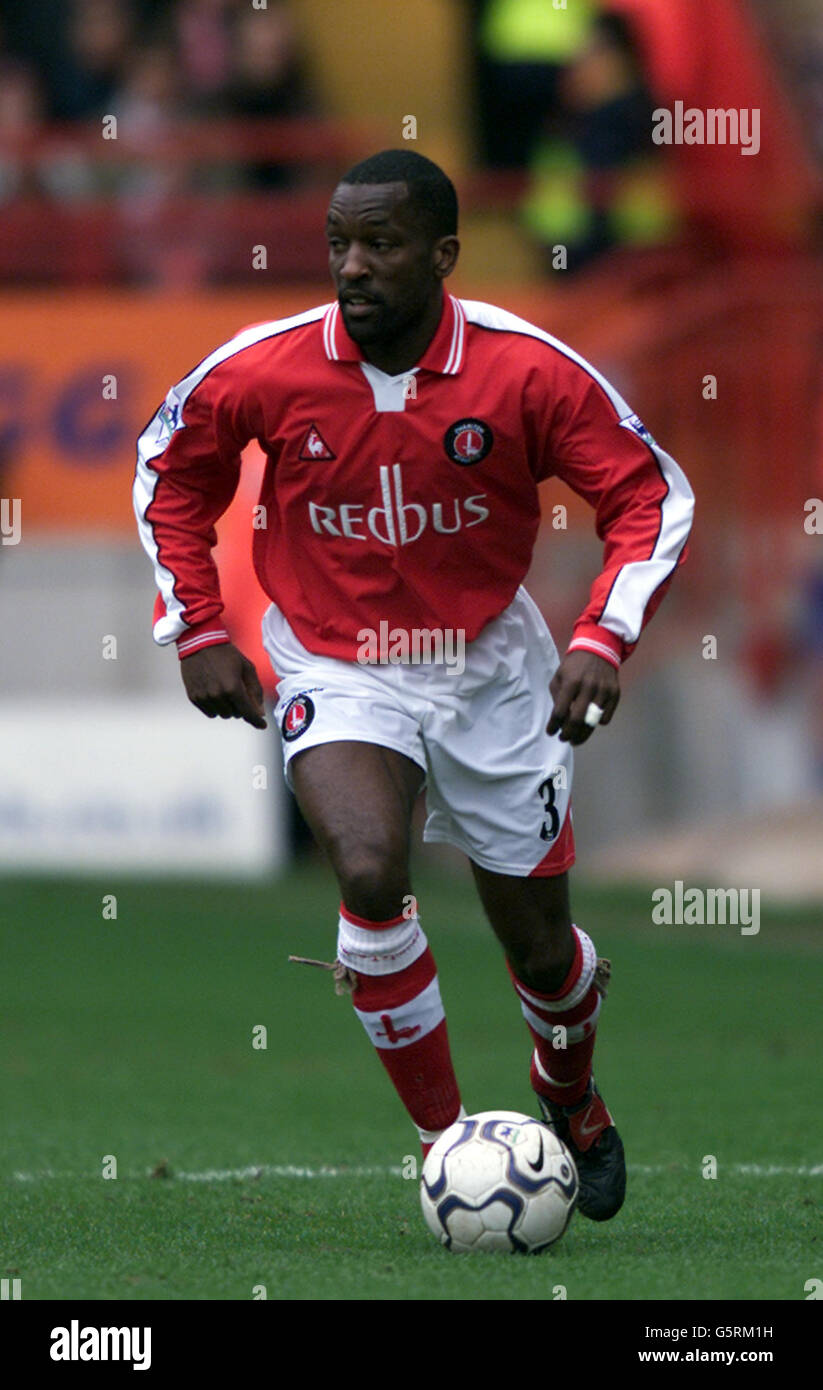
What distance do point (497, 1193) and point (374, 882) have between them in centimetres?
67

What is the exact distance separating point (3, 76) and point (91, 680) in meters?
4.06

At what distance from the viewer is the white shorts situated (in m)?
5.36

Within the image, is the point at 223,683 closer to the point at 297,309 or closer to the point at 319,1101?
the point at 319,1101

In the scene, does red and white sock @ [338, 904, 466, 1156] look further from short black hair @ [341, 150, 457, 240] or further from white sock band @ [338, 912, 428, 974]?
short black hair @ [341, 150, 457, 240]

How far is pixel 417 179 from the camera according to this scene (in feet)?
17.2

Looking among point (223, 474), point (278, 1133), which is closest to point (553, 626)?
point (278, 1133)

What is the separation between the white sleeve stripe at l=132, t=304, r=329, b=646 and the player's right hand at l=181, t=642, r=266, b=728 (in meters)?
0.09

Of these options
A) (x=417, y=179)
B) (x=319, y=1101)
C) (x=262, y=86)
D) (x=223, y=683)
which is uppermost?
(x=417, y=179)

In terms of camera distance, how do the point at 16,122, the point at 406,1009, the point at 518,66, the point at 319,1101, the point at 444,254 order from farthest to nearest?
the point at 518,66
the point at 16,122
the point at 319,1101
the point at 444,254
the point at 406,1009

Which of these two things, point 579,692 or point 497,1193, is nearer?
point 497,1193

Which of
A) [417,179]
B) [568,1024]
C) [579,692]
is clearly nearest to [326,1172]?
[568,1024]

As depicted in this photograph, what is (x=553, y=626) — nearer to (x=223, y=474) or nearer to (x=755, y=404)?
(x=755, y=404)

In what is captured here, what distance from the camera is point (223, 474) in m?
5.55

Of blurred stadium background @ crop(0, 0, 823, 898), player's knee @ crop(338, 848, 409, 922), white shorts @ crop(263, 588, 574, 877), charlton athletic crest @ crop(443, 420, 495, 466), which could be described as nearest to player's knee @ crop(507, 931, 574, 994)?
white shorts @ crop(263, 588, 574, 877)
